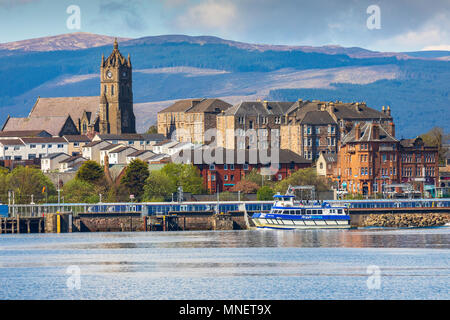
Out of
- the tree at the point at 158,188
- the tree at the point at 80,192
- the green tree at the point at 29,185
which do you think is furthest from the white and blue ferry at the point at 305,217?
the green tree at the point at 29,185

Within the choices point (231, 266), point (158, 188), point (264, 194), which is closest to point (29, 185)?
point (158, 188)

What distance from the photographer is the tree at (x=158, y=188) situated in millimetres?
185625

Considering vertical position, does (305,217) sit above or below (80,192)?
below

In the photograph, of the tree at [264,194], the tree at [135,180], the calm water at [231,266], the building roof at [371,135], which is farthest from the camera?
the building roof at [371,135]

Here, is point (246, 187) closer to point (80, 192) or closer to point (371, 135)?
point (371, 135)

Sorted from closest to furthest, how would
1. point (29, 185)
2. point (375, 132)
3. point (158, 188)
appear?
point (158, 188), point (29, 185), point (375, 132)

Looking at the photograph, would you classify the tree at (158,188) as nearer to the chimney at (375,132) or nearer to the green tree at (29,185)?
the green tree at (29,185)

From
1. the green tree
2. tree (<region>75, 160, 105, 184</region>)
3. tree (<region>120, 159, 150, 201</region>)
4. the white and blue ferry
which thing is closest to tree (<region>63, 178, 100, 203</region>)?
tree (<region>75, 160, 105, 184</region>)

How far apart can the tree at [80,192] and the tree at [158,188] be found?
29.4 feet

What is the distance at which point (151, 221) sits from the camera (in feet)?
530

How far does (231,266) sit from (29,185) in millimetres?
98047

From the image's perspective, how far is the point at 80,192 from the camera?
186m

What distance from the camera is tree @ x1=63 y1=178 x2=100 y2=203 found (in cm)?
18375

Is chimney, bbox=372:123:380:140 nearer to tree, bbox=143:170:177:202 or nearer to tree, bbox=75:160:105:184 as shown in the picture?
tree, bbox=143:170:177:202
